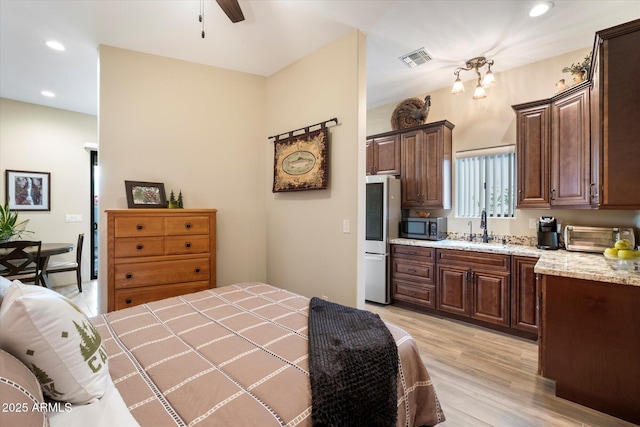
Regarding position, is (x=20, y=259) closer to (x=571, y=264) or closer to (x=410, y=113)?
(x=410, y=113)

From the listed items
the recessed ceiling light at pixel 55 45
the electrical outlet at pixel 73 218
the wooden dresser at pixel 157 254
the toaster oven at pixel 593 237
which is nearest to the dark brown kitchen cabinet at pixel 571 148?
the toaster oven at pixel 593 237

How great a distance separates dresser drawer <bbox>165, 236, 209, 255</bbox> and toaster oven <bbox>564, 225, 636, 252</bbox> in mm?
3651

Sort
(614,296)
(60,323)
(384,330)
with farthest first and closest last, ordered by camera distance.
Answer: (614,296)
(384,330)
(60,323)

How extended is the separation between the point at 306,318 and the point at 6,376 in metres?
1.12

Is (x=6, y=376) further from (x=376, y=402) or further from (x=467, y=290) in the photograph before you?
(x=467, y=290)

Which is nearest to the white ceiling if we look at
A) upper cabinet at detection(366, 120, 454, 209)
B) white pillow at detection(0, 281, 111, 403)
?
upper cabinet at detection(366, 120, 454, 209)

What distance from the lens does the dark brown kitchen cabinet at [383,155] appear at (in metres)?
4.02

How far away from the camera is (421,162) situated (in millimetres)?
3779

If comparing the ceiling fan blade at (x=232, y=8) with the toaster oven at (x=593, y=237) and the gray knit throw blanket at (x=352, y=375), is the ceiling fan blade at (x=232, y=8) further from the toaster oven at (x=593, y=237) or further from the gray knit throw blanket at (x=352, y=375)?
the toaster oven at (x=593, y=237)

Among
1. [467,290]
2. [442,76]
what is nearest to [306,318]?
[467,290]

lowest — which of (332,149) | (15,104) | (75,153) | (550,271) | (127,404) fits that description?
(127,404)

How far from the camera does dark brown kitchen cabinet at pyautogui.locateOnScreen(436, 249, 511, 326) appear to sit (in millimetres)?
2932

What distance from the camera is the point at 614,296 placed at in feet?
5.68

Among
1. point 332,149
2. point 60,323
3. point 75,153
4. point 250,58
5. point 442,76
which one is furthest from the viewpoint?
point 75,153
